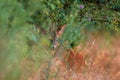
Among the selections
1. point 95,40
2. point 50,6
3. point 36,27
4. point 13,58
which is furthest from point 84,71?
point 50,6

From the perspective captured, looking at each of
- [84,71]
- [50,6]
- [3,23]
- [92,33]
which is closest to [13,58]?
[3,23]

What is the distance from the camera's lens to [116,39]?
4.62 metres

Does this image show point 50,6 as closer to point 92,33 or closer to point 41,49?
point 92,33

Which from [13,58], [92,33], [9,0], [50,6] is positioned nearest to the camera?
[13,58]

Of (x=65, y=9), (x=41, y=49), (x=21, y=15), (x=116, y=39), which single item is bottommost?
(x=65, y=9)

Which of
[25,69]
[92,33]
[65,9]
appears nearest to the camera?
[25,69]

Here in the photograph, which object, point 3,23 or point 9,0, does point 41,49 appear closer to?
point 3,23

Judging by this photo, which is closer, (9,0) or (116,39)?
(9,0)

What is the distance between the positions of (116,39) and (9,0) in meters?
1.56

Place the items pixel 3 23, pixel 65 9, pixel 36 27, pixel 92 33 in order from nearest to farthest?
1. pixel 3 23
2. pixel 36 27
3. pixel 92 33
4. pixel 65 9

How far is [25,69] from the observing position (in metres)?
2.59

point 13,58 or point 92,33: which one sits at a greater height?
point 13,58

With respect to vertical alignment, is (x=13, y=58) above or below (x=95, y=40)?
above

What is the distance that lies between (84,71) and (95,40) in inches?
20.5
